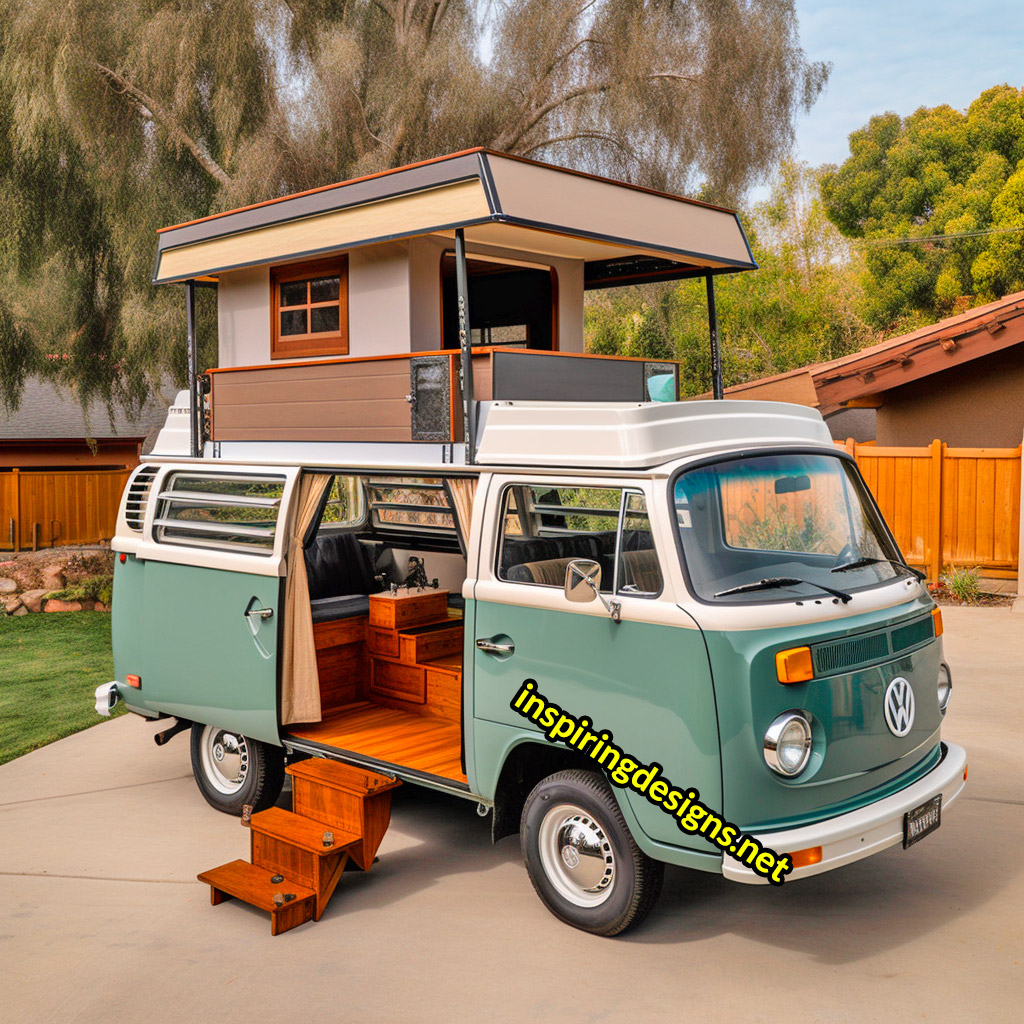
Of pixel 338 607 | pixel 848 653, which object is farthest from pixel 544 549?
pixel 338 607

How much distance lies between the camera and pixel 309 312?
7727 millimetres

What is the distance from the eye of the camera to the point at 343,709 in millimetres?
7246

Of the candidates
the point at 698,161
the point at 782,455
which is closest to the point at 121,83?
the point at 698,161

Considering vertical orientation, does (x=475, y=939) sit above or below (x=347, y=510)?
below

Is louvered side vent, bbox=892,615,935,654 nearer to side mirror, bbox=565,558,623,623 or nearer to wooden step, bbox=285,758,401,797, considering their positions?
side mirror, bbox=565,558,623,623

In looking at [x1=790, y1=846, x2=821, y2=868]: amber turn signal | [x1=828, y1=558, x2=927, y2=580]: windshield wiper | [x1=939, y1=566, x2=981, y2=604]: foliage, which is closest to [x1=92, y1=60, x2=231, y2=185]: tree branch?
[x1=939, y1=566, x2=981, y2=604]: foliage

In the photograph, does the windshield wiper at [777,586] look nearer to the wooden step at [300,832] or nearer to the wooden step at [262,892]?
the wooden step at [300,832]

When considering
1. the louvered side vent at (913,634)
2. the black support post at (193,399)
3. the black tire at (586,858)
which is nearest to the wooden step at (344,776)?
the black tire at (586,858)

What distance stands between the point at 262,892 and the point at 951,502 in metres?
11.9

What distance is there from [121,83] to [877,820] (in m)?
15.8

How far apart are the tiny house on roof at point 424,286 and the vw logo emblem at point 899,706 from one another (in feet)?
7.74

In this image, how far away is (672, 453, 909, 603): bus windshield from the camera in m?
4.72

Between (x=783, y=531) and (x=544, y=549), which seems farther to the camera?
(x=544, y=549)

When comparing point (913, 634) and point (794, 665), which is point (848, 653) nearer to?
point (794, 665)
